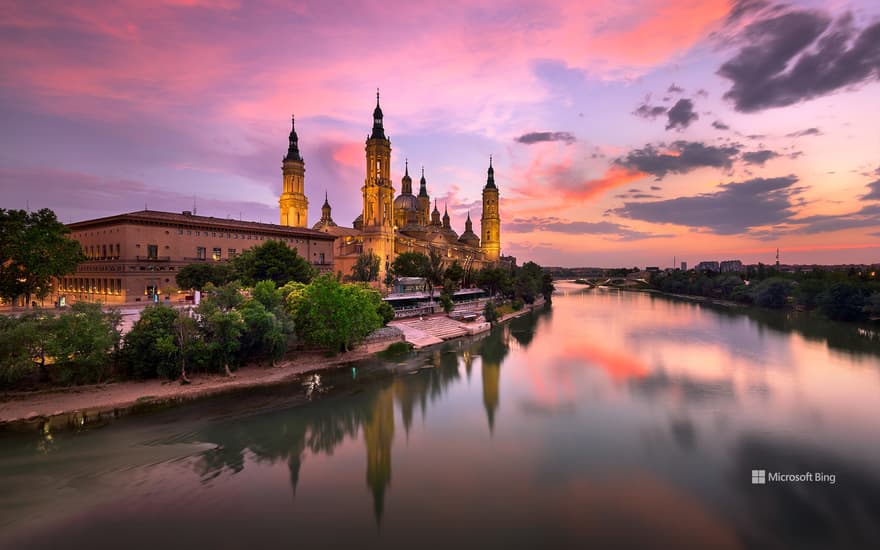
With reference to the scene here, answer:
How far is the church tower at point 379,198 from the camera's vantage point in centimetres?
8025

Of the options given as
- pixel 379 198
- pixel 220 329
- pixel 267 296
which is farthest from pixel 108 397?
pixel 379 198

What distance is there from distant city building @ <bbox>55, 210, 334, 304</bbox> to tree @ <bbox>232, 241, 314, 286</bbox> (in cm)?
663

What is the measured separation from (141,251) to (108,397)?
29.7m

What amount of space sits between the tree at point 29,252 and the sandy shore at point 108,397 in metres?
15.4

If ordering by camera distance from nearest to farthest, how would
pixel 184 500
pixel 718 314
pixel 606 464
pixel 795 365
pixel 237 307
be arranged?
1. pixel 184 500
2. pixel 606 464
3. pixel 237 307
4. pixel 795 365
5. pixel 718 314

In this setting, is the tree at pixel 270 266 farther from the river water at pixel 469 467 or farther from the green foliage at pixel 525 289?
the green foliage at pixel 525 289

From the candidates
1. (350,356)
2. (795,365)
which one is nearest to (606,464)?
(350,356)

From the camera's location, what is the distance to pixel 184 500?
46.9 ft

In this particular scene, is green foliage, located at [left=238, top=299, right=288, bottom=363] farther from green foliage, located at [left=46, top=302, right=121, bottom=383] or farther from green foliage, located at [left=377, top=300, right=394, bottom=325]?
green foliage, located at [left=377, top=300, right=394, bottom=325]

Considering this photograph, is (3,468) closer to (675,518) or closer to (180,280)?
(675,518)

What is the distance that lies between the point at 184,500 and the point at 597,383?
84.5 feet

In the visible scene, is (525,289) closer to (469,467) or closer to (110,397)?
(469,467)

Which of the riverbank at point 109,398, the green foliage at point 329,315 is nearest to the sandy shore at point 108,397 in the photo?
the riverbank at point 109,398

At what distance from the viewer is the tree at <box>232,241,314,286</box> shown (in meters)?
42.8
